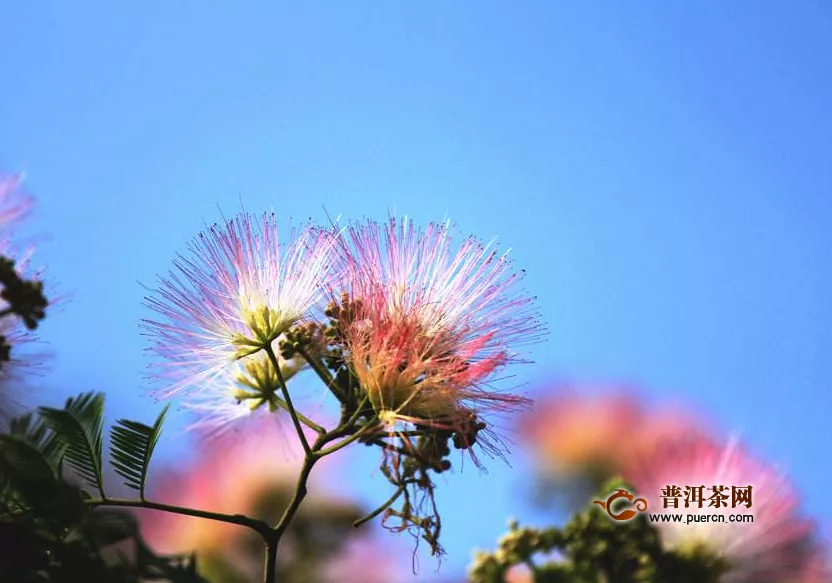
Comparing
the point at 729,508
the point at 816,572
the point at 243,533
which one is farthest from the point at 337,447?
the point at 243,533

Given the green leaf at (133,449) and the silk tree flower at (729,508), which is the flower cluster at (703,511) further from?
the green leaf at (133,449)

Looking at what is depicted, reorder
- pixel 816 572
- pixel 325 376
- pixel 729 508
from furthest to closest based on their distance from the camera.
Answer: pixel 325 376, pixel 729 508, pixel 816 572

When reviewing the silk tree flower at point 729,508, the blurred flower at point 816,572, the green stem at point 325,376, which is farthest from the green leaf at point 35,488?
the blurred flower at point 816,572

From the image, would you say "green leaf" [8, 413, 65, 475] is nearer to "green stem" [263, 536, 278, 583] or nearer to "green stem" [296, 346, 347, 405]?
"green stem" [263, 536, 278, 583]

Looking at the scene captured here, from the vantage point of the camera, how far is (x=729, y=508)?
6.74ft

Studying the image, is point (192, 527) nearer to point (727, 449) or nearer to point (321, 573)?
point (321, 573)

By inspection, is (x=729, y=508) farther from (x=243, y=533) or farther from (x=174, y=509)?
(x=243, y=533)

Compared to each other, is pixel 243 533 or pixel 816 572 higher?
pixel 243 533

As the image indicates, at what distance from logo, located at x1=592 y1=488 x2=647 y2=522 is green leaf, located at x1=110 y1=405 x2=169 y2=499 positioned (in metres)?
0.88

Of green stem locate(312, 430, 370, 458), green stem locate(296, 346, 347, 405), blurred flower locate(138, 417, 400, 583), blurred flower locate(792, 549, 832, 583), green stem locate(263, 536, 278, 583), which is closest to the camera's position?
blurred flower locate(792, 549, 832, 583)

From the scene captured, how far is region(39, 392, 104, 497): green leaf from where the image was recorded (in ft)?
6.45

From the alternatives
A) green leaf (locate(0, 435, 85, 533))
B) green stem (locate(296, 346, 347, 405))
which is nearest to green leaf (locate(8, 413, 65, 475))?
green leaf (locate(0, 435, 85, 533))

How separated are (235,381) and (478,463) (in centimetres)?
70

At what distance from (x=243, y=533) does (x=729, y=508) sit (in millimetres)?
1523
